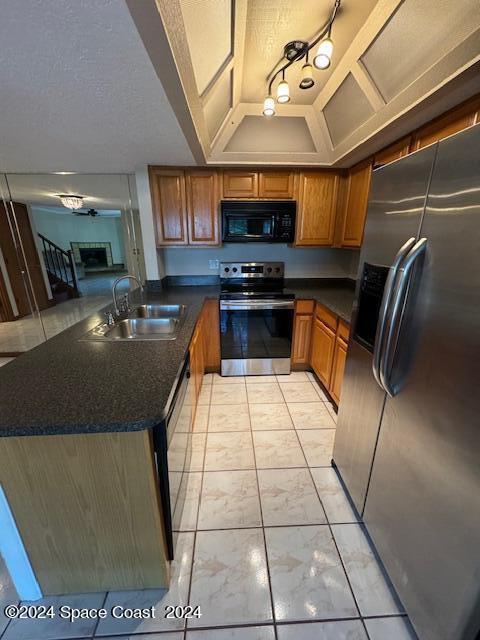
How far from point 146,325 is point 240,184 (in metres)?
1.70

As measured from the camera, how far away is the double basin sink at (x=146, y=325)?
5.42 ft

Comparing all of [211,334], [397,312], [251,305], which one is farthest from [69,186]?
[397,312]

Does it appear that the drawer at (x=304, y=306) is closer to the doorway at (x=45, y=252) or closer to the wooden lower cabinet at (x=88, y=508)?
the doorway at (x=45, y=252)

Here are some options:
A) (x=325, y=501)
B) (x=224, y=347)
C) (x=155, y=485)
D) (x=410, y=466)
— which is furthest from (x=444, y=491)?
(x=224, y=347)

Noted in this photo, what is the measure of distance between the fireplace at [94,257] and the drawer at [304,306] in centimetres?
897

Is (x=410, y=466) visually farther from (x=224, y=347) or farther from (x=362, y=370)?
(x=224, y=347)

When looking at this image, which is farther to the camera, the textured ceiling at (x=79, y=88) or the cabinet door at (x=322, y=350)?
the cabinet door at (x=322, y=350)

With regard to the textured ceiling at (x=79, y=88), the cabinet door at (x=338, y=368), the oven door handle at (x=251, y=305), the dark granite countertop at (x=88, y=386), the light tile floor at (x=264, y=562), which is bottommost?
the light tile floor at (x=264, y=562)

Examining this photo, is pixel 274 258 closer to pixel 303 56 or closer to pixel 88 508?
pixel 303 56

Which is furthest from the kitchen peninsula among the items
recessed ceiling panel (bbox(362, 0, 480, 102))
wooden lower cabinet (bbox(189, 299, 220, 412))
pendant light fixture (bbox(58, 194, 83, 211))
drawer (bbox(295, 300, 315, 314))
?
pendant light fixture (bbox(58, 194, 83, 211))

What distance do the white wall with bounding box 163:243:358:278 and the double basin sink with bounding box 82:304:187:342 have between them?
3.21 ft

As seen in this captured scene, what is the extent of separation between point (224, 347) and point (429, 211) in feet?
6.94

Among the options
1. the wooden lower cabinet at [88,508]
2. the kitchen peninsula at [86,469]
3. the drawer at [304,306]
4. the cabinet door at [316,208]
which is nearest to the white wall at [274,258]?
the cabinet door at [316,208]

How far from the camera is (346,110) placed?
1.96m
